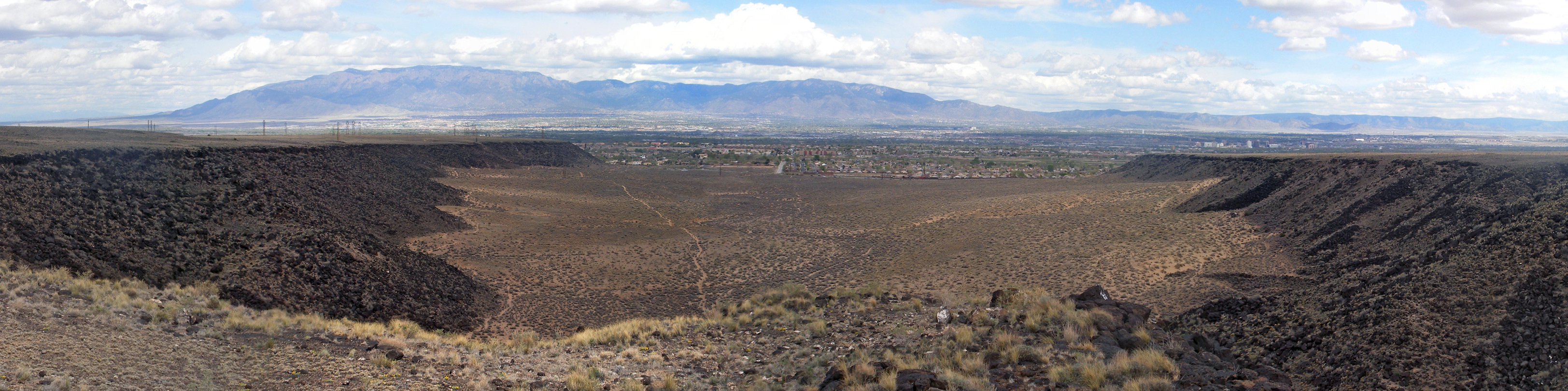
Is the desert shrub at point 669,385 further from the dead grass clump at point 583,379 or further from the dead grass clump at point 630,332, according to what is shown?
the dead grass clump at point 630,332

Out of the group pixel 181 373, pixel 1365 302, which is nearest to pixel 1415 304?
pixel 1365 302

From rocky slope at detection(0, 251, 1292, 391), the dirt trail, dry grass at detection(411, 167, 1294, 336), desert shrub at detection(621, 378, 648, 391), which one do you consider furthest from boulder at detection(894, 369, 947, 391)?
the dirt trail

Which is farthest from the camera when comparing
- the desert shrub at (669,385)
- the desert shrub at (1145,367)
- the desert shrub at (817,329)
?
the desert shrub at (817,329)

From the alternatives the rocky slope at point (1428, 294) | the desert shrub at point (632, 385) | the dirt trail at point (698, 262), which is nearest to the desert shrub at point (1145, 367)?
the rocky slope at point (1428, 294)

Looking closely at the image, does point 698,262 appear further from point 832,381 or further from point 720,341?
point 832,381

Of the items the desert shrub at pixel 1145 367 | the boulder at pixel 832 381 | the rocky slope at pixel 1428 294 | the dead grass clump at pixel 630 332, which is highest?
the rocky slope at pixel 1428 294

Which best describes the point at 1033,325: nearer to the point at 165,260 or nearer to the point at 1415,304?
the point at 1415,304

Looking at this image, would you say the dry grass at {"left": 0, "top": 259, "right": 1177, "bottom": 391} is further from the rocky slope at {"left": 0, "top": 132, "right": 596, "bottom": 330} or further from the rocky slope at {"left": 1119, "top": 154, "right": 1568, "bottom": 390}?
the rocky slope at {"left": 1119, "top": 154, "right": 1568, "bottom": 390}
